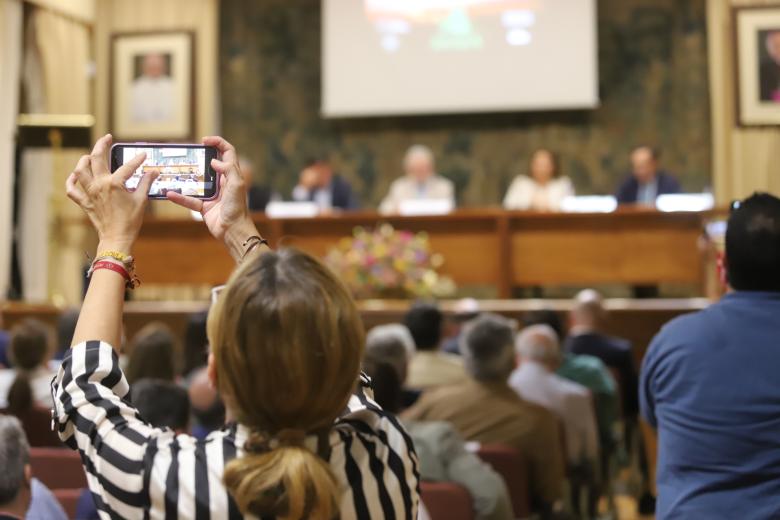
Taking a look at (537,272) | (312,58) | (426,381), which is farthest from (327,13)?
(426,381)

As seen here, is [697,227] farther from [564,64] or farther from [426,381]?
[426,381]

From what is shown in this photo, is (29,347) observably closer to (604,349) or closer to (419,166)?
(604,349)

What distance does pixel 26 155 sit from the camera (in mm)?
9695

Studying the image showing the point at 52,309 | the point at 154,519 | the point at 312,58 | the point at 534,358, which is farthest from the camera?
the point at 312,58

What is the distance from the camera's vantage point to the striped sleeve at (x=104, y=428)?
3.71ft

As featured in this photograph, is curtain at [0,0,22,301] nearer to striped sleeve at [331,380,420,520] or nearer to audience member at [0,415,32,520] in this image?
audience member at [0,415,32,520]

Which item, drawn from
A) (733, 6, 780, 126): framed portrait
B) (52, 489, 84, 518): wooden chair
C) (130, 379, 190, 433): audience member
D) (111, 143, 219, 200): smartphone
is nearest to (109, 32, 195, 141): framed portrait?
(733, 6, 780, 126): framed portrait

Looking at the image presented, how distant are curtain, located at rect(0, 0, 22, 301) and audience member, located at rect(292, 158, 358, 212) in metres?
2.58

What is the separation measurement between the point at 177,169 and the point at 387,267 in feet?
18.2

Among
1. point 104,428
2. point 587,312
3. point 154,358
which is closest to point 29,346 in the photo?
point 154,358

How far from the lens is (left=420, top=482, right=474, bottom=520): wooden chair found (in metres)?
2.62

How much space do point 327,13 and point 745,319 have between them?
333 inches

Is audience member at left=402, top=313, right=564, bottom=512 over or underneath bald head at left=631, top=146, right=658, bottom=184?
underneath

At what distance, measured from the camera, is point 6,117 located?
9.17m
